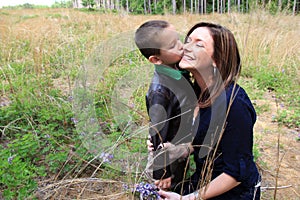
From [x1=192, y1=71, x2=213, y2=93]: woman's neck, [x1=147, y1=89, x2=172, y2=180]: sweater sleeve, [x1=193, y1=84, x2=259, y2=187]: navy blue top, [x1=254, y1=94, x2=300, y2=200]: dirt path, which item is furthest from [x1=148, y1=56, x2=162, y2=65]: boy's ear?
[x1=254, y1=94, x2=300, y2=200]: dirt path

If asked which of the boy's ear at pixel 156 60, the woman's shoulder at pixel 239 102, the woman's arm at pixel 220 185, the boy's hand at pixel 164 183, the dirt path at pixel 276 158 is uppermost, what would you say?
the boy's ear at pixel 156 60

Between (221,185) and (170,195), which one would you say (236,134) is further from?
(170,195)

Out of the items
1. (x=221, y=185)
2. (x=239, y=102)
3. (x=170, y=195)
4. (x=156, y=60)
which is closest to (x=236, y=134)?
(x=239, y=102)

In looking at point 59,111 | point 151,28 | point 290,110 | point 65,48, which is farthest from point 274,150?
point 65,48

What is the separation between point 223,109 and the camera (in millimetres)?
1189

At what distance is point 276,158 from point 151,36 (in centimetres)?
152

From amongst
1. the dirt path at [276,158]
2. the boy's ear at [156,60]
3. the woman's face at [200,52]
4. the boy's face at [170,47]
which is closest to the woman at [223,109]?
the woman's face at [200,52]

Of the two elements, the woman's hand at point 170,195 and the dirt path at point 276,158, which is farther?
the dirt path at point 276,158

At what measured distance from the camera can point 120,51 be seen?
147 inches

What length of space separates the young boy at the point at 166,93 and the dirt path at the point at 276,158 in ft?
1.85

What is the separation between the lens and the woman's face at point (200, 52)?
46.3 inches

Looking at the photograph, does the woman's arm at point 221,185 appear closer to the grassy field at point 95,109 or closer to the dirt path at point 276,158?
the grassy field at point 95,109

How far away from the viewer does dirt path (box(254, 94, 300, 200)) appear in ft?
5.91

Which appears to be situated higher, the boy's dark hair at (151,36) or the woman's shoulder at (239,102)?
the boy's dark hair at (151,36)
